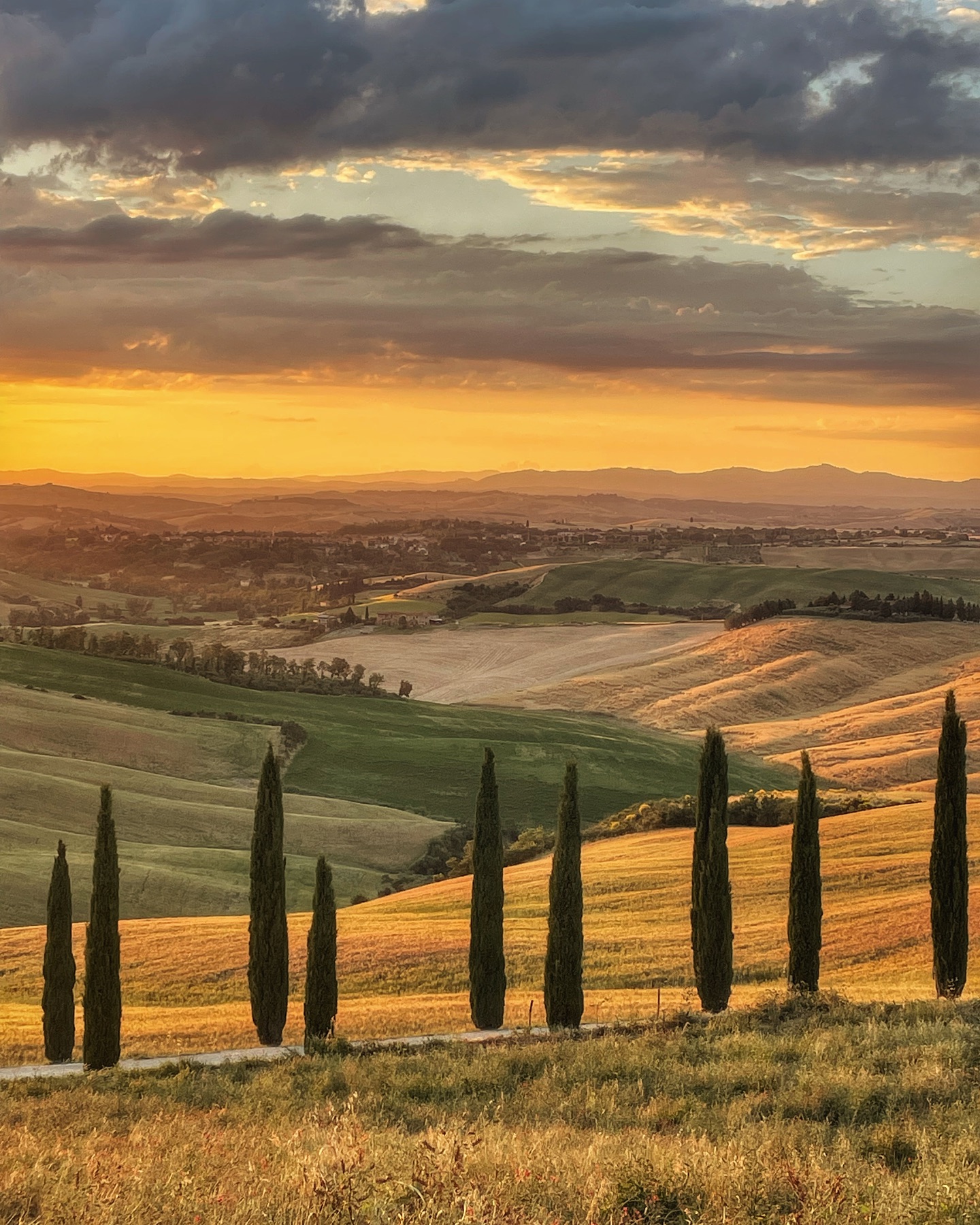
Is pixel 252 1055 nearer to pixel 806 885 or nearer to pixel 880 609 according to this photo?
pixel 806 885

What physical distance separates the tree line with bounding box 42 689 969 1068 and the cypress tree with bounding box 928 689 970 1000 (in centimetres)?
3

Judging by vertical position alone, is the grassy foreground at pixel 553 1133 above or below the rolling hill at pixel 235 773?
above

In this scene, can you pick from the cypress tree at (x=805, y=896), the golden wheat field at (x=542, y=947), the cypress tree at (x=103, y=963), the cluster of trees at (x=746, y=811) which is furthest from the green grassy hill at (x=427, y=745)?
the cypress tree at (x=103, y=963)

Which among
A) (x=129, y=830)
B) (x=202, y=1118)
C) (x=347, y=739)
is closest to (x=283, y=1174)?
(x=202, y=1118)

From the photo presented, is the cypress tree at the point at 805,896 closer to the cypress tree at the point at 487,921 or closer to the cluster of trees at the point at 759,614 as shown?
the cypress tree at the point at 487,921

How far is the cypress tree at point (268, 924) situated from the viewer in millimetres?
28688

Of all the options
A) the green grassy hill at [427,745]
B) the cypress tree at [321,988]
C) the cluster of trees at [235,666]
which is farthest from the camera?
the cluster of trees at [235,666]

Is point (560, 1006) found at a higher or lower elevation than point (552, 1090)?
lower

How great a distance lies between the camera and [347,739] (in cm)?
9825

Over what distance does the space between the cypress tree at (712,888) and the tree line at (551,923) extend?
0.03m

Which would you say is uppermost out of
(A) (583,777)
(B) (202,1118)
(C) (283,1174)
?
(C) (283,1174)

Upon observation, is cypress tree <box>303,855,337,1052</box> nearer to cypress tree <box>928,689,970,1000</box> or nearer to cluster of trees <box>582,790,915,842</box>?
cypress tree <box>928,689,970,1000</box>

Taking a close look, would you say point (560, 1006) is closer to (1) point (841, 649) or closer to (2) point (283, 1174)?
(2) point (283, 1174)

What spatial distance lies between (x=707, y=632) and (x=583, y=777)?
237 feet
